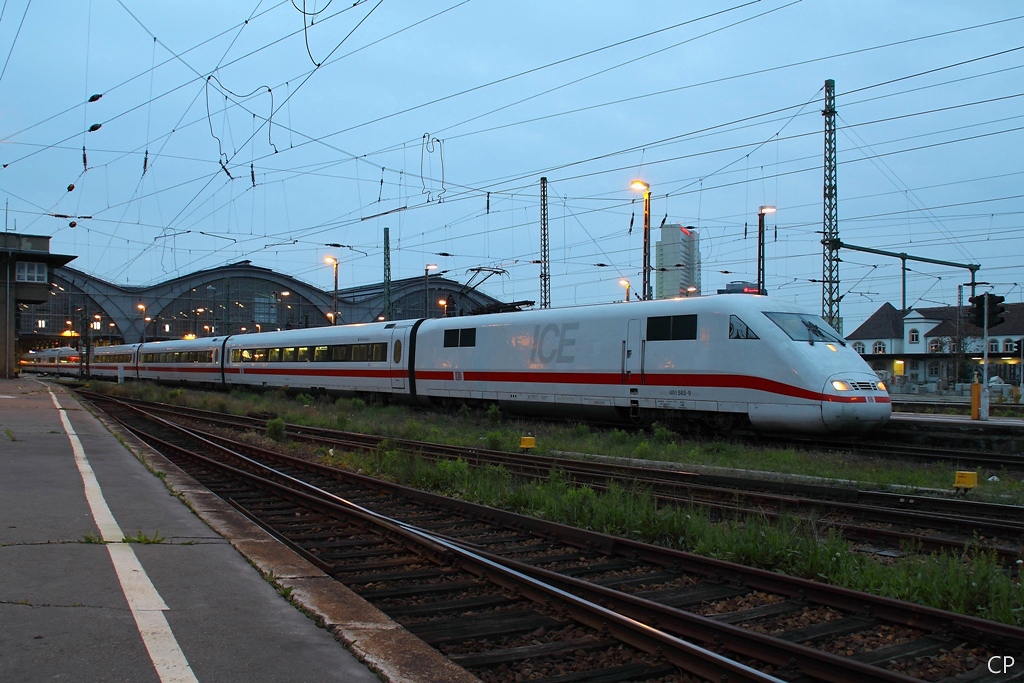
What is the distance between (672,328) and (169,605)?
1322 centimetres

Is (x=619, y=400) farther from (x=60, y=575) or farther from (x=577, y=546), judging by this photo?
(x=60, y=575)

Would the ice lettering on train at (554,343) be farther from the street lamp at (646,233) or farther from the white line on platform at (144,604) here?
the white line on platform at (144,604)

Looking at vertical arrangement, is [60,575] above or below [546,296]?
below

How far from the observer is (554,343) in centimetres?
1961

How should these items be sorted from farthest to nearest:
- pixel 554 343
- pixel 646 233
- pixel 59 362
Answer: pixel 59 362
pixel 646 233
pixel 554 343

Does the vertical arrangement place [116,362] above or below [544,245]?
below

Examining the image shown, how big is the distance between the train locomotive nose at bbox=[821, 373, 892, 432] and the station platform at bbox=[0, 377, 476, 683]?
1046cm

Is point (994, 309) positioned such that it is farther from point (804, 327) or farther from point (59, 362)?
point (59, 362)

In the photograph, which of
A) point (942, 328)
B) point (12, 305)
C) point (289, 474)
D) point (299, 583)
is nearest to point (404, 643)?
point (299, 583)

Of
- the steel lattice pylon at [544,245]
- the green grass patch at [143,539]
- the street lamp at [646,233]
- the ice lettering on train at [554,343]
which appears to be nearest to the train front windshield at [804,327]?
the ice lettering on train at [554,343]

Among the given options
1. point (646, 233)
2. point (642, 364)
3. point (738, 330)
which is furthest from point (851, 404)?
point (646, 233)

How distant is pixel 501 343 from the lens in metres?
21.4

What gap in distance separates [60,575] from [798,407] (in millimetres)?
12442

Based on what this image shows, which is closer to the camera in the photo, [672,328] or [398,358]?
[672,328]
